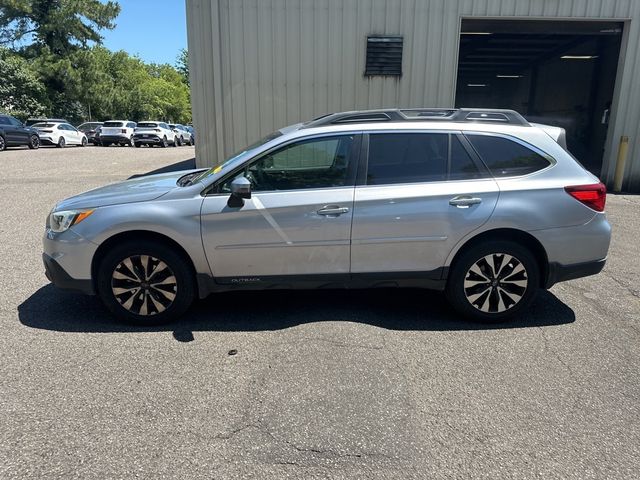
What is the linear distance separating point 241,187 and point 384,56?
25.9 feet

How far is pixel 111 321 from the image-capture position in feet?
13.5

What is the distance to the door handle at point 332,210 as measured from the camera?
3.90 m

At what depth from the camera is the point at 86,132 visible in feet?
109

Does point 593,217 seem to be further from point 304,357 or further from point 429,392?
point 304,357

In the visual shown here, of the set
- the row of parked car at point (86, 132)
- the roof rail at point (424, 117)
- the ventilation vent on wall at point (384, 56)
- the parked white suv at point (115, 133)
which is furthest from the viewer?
the parked white suv at point (115, 133)

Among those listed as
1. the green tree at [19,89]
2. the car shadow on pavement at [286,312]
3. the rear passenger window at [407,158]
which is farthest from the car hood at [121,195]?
the green tree at [19,89]

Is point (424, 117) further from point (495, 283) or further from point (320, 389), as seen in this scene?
point (320, 389)

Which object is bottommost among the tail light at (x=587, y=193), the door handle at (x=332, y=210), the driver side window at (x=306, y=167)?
the door handle at (x=332, y=210)

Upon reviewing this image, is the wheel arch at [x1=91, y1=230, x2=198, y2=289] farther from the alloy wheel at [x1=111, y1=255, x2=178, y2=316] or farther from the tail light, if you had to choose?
the tail light

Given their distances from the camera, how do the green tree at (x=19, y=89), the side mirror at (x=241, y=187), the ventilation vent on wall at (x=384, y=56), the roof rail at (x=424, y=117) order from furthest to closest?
1. the green tree at (x=19, y=89)
2. the ventilation vent on wall at (x=384, y=56)
3. the roof rail at (x=424, y=117)
4. the side mirror at (x=241, y=187)

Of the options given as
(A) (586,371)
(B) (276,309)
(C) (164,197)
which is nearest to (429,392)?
(A) (586,371)

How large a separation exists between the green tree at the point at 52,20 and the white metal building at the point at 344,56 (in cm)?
3810

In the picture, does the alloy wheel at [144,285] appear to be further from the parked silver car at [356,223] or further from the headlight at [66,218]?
the headlight at [66,218]

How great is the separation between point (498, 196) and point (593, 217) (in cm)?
85
